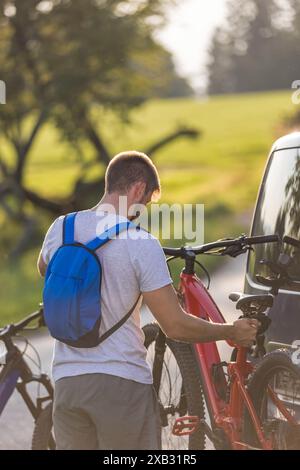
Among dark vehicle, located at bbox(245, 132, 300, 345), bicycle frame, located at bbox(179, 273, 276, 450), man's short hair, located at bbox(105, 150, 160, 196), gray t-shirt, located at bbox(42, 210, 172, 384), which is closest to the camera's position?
gray t-shirt, located at bbox(42, 210, 172, 384)

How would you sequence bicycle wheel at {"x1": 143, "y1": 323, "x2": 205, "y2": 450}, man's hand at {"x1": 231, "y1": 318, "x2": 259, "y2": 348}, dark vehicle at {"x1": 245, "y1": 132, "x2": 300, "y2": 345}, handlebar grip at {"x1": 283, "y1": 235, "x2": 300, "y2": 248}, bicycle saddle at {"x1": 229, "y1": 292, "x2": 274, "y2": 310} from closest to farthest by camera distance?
man's hand at {"x1": 231, "y1": 318, "x2": 259, "y2": 348}, bicycle saddle at {"x1": 229, "y1": 292, "x2": 274, "y2": 310}, handlebar grip at {"x1": 283, "y1": 235, "x2": 300, "y2": 248}, bicycle wheel at {"x1": 143, "y1": 323, "x2": 205, "y2": 450}, dark vehicle at {"x1": 245, "y1": 132, "x2": 300, "y2": 345}

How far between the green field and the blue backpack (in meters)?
11.4

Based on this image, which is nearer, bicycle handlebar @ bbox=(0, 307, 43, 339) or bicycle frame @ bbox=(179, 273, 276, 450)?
bicycle frame @ bbox=(179, 273, 276, 450)

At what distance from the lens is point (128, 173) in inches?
179

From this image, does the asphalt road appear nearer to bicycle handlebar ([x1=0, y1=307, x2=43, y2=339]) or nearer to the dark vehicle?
bicycle handlebar ([x1=0, y1=307, x2=43, y2=339])

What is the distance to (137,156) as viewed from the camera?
457 cm

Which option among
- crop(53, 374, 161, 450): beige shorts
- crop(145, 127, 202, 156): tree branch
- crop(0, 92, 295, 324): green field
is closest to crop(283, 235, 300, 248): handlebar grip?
crop(53, 374, 161, 450): beige shorts

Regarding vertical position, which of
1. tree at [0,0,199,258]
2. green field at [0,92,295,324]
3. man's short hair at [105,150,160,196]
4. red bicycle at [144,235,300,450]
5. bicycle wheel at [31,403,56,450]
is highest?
man's short hair at [105,150,160,196]

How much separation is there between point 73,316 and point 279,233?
1651 mm

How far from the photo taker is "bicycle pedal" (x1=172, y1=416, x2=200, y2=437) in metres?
5.51

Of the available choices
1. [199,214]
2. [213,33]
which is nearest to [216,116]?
[199,214]

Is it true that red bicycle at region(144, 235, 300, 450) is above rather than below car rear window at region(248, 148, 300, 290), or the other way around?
below

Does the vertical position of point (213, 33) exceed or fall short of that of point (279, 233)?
it falls short
